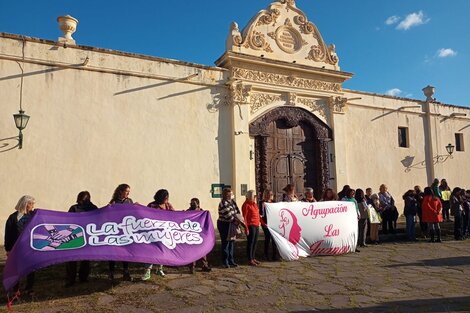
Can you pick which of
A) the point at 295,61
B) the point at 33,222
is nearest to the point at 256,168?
the point at 295,61

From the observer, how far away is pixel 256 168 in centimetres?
1409

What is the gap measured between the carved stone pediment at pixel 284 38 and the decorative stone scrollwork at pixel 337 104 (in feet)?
4.61

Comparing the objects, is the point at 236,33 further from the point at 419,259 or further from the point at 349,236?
the point at 419,259

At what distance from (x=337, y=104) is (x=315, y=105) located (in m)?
1.10

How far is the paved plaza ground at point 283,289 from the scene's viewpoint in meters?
5.29

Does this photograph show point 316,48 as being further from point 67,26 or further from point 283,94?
point 67,26

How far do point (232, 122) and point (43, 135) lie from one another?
20.1 ft

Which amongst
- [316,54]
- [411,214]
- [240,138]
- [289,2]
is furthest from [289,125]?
[411,214]

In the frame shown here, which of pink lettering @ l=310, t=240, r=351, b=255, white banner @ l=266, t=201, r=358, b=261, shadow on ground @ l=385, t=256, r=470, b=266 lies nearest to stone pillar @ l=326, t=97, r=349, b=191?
white banner @ l=266, t=201, r=358, b=261

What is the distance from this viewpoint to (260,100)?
14547mm

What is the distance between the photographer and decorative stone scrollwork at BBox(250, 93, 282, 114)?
1438 centimetres

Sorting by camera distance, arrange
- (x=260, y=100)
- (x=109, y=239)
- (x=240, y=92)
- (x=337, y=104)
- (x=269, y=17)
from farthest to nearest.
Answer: (x=337, y=104)
(x=269, y=17)
(x=260, y=100)
(x=240, y=92)
(x=109, y=239)

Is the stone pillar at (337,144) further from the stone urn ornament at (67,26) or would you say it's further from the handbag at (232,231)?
the stone urn ornament at (67,26)

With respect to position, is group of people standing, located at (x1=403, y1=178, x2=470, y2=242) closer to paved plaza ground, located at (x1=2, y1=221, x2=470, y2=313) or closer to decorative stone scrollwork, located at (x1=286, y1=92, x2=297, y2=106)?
paved plaza ground, located at (x1=2, y1=221, x2=470, y2=313)
